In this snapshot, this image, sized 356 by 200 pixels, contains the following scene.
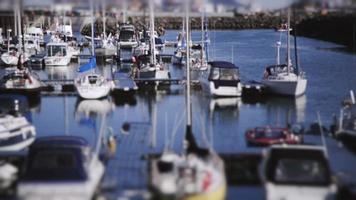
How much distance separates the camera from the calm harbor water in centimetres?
1850

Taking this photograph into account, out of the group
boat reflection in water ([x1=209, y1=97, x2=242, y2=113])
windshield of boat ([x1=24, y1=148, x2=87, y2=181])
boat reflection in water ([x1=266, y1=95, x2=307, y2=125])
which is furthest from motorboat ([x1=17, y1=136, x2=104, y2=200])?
boat reflection in water ([x1=209, y1=97, x2=242, y2=113])

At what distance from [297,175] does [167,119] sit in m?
14.4

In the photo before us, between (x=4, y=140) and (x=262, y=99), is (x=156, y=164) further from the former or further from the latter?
(x=262, y=99)

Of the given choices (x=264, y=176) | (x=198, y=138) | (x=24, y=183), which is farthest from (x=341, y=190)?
(x=198, y=138)

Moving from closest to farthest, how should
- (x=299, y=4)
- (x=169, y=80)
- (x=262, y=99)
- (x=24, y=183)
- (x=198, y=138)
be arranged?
(x=24, y=183)
(x=198, y=138)
(x=299, y=4)
(x=262, y=99)
(x=169, y=80)

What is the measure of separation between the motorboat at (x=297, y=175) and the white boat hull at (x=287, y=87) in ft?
66.6

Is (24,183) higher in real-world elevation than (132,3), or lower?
lower

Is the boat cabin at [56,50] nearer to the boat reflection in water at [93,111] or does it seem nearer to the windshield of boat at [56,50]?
the windshield of boat at [56,50]

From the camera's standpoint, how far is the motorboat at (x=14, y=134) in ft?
71.8

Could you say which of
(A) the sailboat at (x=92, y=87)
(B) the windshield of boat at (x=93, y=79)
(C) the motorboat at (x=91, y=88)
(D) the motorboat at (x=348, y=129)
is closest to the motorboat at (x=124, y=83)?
(A) the sailboat at (x=92, y=87)

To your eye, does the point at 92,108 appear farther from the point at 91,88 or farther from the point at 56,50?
the point at 56,50

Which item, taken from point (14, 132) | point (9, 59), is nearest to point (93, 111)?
point (14, 132)

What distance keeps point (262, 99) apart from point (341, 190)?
776 inches

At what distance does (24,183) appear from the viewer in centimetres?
1423
